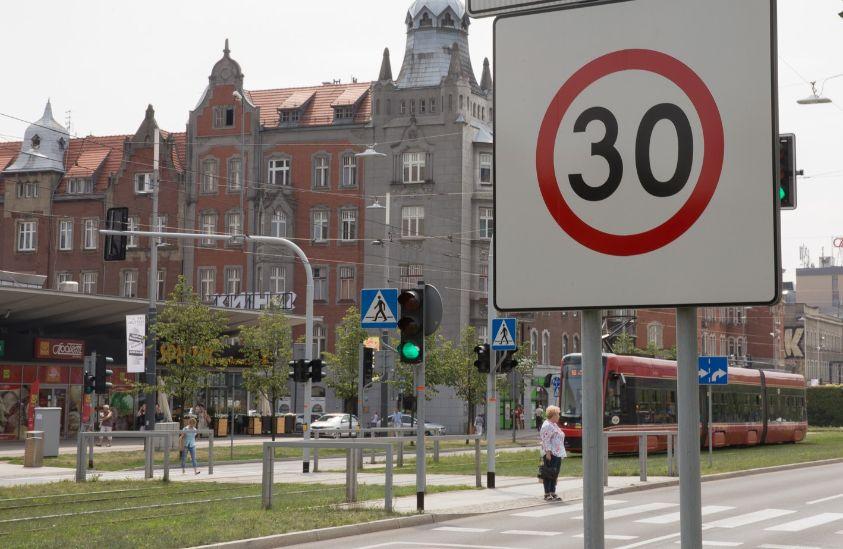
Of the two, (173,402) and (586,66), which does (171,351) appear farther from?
(586,66)

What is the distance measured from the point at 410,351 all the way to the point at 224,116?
58166 millimetres

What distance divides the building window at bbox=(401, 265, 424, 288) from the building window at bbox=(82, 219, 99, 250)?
20097 millimetres

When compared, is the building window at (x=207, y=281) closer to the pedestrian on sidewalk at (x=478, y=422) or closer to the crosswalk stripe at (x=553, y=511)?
the pedestrian on sidewalk at (x=478, y=422)

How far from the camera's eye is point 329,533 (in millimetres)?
16969

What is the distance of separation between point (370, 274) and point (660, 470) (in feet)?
135

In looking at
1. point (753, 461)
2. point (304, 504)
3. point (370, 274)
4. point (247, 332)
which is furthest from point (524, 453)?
point (370, 274)

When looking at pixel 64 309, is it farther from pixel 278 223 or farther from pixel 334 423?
pixel 278 223

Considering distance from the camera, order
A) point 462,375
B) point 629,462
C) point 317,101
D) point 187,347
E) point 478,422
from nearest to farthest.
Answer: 1. point 629,462
2. point 187,347
3. point 462,375
4. point 478,422
5. point 317,101

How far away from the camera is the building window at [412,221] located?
7069 centimetres

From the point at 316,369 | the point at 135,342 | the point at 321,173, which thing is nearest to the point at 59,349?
the point at 135,342

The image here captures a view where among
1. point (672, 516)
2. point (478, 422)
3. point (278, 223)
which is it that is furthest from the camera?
point (278, 223)

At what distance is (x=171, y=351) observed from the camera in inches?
1645

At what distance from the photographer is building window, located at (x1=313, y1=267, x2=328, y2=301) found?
2867 inches

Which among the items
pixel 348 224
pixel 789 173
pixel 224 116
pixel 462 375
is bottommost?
pixel 462 375
